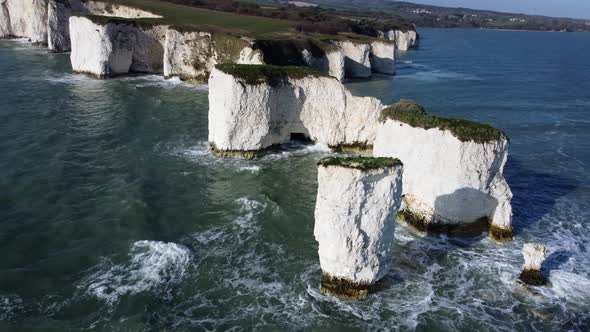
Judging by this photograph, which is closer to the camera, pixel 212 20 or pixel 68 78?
pixel 68 78

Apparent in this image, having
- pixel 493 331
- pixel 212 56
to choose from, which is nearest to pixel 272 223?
pixel 493 331

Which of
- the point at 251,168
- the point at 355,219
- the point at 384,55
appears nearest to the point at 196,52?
the point at 251,168

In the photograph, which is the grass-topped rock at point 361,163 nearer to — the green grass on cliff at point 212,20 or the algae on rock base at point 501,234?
the algae on rock base at point 501,234

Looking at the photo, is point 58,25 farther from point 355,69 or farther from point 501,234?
point 501,234

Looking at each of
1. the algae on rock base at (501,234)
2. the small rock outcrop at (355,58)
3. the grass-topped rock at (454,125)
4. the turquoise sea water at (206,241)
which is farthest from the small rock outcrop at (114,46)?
the algae on rock base at (501,234)

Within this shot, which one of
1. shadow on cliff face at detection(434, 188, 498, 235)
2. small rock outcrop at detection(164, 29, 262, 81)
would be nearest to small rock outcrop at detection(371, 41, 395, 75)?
small rock outcrop at detection(164, 29, 262, 81)

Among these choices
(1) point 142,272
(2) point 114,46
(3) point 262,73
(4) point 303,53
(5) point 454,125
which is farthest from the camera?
(4) point 303,53
